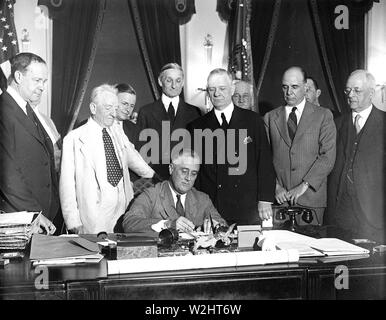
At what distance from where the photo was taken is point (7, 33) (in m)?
3.76

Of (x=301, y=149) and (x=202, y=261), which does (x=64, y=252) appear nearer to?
(x=202, y=261)

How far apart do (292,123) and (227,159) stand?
60cm

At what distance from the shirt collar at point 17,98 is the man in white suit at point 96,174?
1.36ft

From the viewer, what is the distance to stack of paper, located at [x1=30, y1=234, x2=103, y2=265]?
2115 millimetres

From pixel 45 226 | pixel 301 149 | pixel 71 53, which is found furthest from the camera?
pixel 71 53

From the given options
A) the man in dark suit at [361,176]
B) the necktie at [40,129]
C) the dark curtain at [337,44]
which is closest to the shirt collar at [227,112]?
the man in dark suit at [361,176]

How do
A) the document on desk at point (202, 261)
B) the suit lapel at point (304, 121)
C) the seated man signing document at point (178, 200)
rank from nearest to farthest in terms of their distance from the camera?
the document on desk at point (202, 261) < the seated man signing document at point (178, 200) < the suit lapel at point (304, 121)

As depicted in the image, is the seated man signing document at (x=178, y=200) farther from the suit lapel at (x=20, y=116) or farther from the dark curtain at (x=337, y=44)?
the dark curtain at (x=337, y=44)

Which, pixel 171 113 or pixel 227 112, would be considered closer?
pixel 227 112

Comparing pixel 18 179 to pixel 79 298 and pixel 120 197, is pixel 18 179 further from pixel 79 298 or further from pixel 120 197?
pixel 79 298

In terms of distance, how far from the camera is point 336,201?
3.82 m

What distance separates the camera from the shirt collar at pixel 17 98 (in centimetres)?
363

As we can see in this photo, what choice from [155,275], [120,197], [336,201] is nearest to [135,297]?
[155,275]

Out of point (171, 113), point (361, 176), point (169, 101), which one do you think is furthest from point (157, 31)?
point (361, 176)
